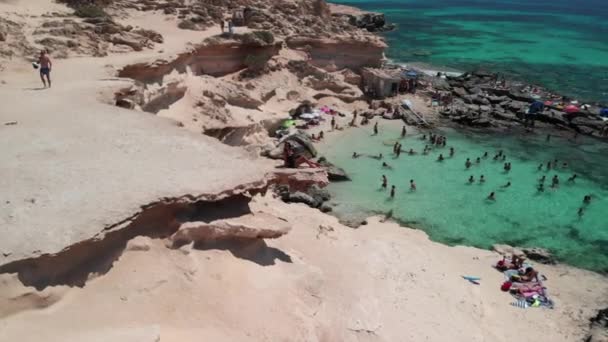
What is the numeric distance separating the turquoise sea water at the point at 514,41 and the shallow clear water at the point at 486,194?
15341 mm

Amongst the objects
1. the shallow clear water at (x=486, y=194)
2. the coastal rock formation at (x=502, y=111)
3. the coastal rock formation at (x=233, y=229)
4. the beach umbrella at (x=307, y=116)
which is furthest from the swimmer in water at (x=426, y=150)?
the coastal rock formation at (x=233, y=229)

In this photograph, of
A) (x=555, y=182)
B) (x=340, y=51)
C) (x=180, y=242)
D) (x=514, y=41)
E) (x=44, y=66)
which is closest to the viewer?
(x=180, y=242)

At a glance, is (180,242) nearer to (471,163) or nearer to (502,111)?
(471,163)

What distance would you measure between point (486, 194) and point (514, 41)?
4723 cm

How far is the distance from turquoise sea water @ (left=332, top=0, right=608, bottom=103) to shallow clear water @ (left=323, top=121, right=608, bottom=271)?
1534 centimetres

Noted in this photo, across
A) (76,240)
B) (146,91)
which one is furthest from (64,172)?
(146,91)

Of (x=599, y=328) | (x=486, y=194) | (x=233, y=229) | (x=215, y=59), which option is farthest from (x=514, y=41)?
(x=233, y=229)

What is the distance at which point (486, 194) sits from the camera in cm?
2128

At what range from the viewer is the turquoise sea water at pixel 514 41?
44.4m

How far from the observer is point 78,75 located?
57.3 ft

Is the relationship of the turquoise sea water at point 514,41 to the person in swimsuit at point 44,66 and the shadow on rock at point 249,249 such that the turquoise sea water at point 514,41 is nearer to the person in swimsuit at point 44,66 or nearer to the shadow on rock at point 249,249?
the shadow on rock at point 249,249

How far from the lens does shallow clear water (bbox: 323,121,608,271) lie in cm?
1805

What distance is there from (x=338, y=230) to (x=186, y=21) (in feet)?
60.9

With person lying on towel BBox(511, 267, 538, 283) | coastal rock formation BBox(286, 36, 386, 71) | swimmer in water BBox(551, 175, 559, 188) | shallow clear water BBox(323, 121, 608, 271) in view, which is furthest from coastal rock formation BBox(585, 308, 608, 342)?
coastal rock formation BBox(286, 36, 386, 71)
